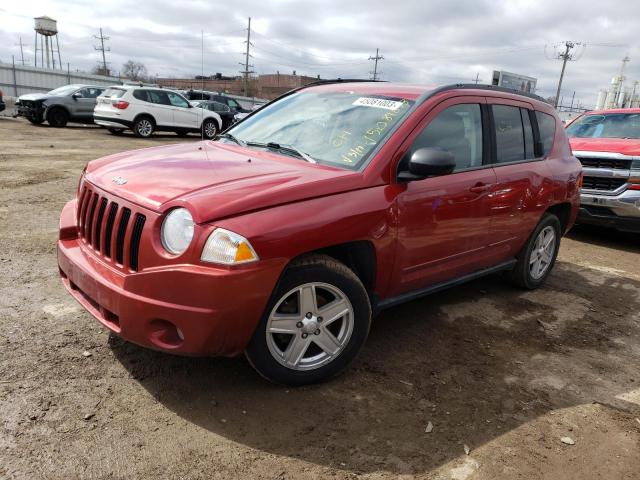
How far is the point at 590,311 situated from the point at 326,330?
288 cm

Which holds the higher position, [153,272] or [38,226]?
[153,272]

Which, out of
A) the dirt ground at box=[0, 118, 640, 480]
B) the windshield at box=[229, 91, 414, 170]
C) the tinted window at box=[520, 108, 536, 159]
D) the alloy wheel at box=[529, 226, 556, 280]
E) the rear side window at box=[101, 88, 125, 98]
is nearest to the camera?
the dirt ground at box=[0, 118, 640, 480]

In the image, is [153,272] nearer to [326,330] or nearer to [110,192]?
[110,192]

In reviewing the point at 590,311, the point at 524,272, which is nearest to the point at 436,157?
the point at 524,272

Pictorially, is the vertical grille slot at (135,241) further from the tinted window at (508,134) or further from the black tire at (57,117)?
the black tire at (57,117)

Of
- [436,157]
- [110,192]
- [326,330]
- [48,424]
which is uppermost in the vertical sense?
[436,157]

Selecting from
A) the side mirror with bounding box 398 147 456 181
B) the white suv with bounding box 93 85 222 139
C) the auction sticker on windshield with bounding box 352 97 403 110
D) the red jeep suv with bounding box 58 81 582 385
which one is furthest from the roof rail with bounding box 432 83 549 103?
the white suv with bounding box 93 85 222 139

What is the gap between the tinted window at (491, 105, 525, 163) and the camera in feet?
13.5

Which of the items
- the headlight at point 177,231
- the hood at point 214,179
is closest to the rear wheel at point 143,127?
the hood at point 214,179

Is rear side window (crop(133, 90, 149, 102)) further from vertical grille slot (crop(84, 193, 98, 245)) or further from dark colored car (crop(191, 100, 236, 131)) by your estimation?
vertical grille slot (crop(84, 193, 98, 245))

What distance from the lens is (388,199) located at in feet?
10.2

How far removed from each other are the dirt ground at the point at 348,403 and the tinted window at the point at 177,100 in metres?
14.6

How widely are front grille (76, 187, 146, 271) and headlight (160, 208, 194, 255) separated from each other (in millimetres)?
137

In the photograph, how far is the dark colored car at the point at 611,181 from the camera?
674 centimetres
